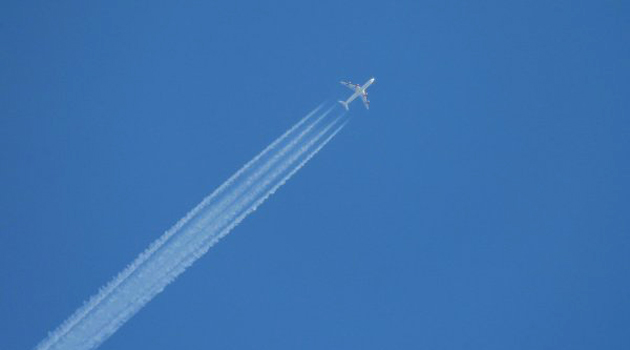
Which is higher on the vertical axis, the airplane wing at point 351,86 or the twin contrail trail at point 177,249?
the airplane wing at point 351,86

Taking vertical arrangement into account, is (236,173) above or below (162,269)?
above

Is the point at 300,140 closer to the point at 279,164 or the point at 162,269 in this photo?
the point at 279,164

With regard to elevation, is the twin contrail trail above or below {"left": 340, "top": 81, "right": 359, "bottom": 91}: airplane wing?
below

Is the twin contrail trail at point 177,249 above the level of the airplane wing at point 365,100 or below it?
below

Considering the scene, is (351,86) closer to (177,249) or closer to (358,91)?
(358,91)

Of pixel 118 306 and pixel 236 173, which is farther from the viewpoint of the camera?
pixel 236 173

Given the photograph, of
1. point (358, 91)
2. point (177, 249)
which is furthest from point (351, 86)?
point (177, 249)

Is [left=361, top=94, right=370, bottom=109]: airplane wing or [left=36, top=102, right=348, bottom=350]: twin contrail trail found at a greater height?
[left=361, top=94, right=370, bottom=109]: airplane wing

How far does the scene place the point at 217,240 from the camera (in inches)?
1101

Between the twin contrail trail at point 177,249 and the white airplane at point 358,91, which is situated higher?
the white airplane at point 358,91

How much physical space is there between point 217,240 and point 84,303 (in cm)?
542

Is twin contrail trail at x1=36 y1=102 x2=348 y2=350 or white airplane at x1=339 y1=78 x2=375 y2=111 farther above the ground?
white airplane at x1=339 y1=78 x2=375 y2=111

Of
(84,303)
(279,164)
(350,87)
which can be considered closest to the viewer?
(84,303)

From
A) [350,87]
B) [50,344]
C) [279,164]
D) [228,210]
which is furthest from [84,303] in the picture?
[350,87]
